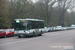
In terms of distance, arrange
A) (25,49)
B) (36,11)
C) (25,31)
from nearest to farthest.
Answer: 1. (25,49)
2. (25,31)
3. (36,11)

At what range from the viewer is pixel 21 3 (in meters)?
36.8

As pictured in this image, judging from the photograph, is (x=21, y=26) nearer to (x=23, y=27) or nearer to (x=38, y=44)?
(x=23, y=27)

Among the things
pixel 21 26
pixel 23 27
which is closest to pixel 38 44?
pixel 23 27

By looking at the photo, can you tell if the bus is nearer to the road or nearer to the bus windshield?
the bus windshield

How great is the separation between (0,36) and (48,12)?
3186cm

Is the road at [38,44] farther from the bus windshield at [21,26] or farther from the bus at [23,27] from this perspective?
the bus windshield at [21,26]

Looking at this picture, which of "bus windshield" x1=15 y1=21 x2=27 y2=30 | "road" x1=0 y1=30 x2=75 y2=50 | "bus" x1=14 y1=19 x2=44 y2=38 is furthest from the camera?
"bus windshield" x1=15 y1=21 x2=27 y2=30

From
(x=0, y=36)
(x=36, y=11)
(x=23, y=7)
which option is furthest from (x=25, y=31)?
(x=36, y=11)

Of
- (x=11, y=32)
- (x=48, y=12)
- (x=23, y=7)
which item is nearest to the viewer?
(x=11, y=32)

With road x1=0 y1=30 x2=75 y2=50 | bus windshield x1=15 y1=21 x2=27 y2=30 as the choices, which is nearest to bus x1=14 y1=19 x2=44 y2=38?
bus windshield x1=15 y1=21 x2=27 y2=30

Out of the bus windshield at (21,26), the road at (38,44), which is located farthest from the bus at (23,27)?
the road at (38,44)

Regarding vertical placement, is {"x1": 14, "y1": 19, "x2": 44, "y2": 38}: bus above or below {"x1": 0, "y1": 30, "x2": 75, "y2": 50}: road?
above

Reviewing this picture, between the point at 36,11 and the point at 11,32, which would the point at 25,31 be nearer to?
the point at 11,32

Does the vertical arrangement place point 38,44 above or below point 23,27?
below
